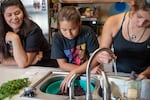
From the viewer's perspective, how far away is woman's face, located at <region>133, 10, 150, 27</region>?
1271 millimetres

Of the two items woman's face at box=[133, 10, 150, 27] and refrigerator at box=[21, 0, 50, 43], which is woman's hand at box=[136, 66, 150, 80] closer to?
woman's face at box=[133, 10, 150, 27]

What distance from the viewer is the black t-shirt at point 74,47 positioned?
1.59m

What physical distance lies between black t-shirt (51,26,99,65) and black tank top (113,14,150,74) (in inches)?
7.0

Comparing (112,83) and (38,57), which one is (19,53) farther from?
(112,83)

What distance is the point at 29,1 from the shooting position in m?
3.51

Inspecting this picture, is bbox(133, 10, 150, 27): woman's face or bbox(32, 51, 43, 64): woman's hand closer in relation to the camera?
bbox(133, 10, 150, 27): woman's face

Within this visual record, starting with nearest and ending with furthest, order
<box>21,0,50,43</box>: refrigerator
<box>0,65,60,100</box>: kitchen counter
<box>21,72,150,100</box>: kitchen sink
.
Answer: <box>21,72,150,100</box>: kitchen sink < <box>0,65,60,100</box>: kitchen counter < <box>21,0,50,43</box>: refrigerator

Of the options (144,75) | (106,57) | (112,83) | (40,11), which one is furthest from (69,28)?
(40,11)

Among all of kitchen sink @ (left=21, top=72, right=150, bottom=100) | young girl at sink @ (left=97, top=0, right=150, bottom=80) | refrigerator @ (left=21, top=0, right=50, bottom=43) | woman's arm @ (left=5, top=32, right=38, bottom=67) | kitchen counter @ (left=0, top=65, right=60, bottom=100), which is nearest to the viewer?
kitchen sink @ (left=21, top=72, right=150, bottom=100)

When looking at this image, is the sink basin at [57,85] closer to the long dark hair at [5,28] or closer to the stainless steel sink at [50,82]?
the stainless steel sink at [50,82]

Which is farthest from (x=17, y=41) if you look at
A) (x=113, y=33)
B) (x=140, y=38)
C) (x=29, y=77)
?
(x=140, y=38)

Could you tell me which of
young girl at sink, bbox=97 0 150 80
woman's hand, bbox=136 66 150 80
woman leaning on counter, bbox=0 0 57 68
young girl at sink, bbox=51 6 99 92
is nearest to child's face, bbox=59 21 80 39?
young girl at sink, bbox=51 6 99 92

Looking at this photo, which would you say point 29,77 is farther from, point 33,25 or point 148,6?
point 148,6

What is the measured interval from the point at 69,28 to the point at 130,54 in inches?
18.1
